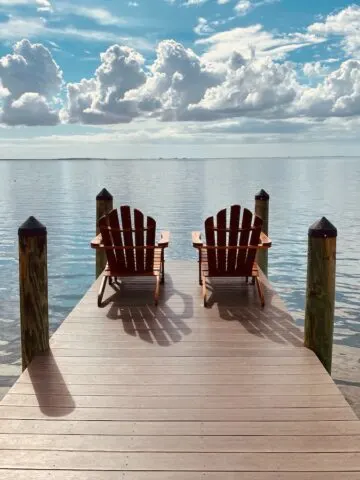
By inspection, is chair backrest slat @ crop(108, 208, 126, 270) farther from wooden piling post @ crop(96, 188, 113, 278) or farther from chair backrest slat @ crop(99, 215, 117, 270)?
wooden piling post @ crop(96, 188, 113, 278)

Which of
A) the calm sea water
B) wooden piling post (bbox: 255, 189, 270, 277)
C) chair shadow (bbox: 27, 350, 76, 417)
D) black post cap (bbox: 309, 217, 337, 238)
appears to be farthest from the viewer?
the calm sea water

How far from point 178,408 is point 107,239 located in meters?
3.18

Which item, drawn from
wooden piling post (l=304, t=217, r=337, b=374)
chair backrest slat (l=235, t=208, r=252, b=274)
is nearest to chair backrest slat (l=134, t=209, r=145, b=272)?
chair backrest slat (l=235, t=208, r=252, b=274)

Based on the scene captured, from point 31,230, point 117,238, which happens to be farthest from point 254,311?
point 31,230

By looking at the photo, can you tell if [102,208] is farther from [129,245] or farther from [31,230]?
[31,230]

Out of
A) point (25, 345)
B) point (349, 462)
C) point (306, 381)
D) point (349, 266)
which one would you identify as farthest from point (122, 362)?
point (349, 266)

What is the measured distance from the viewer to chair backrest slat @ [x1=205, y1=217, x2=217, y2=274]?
253 inches

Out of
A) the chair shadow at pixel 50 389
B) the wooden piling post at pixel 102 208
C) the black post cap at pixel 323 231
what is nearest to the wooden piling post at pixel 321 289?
the black post cap at pixel 323 231

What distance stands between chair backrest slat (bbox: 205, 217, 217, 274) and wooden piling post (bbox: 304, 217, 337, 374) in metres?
1.85

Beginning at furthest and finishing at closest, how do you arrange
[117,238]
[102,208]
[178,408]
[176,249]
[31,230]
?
1. [176,249]
2. [102,208]
3. [117,238]
4. [31,230]
5. [178,408]

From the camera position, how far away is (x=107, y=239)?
21.2 feet

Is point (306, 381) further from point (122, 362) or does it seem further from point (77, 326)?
point (77, 326)

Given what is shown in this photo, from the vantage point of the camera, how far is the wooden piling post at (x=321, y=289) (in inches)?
183

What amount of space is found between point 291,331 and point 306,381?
126 cm
